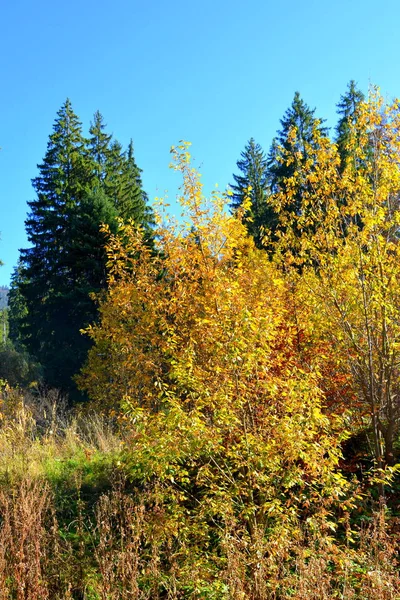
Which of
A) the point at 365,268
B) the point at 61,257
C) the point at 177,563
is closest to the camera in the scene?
the point at 177,563

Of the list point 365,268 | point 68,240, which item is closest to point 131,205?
point 68,240

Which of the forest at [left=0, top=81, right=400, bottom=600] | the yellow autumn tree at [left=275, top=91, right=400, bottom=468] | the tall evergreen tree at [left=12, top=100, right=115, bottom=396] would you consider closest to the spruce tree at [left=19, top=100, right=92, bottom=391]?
the tall evergreen tree at [left=12, top=100, right=115, bottom=396]

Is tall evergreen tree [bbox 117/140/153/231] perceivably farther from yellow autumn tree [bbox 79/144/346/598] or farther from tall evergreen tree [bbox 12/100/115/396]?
yellow autumn tree [bbox 79/144/346/598]

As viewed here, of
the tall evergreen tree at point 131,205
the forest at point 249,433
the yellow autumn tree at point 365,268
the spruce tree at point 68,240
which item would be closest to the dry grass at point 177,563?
the forest at point 249,433

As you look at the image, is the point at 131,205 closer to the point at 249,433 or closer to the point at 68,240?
the point at 68,240

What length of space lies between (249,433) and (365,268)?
2.47 metres

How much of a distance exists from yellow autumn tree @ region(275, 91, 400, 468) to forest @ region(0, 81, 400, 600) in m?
0.03

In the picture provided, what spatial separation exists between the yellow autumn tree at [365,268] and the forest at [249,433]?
28 millimetres

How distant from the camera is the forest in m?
3.10

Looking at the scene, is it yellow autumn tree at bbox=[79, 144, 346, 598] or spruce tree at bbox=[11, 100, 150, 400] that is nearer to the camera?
yellow autumn tree at bbox=[79, 144, 346, 598]

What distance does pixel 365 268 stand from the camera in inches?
193

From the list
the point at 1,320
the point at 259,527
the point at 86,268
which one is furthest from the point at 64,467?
the point at 1,320

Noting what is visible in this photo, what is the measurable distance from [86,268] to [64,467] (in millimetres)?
15685

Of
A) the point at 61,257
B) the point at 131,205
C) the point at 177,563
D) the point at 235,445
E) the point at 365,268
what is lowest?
the point at 177,563
